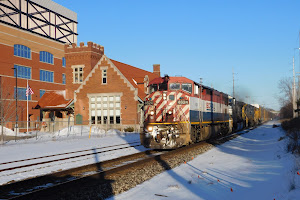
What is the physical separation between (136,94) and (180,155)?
74.8 ft

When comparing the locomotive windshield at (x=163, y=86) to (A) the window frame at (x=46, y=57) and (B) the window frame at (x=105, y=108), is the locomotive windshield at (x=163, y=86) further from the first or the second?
(A) the window frame at (x=46, y=57)

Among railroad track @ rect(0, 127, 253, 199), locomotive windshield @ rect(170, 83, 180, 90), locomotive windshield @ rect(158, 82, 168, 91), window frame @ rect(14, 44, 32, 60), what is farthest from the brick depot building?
railroad track @ rect(0, 127, 253, 199)

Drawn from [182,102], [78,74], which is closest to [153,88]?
[182,102]

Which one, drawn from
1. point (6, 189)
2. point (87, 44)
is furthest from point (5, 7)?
point (6, 189)

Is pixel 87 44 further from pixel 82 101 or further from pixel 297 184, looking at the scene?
pixel 297 184

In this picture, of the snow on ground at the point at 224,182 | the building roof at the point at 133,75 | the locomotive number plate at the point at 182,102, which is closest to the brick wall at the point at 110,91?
the building roof at the point at 133,75

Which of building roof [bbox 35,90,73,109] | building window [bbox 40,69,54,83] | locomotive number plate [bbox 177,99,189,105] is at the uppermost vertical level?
building window [bbox 40,69,54,83]

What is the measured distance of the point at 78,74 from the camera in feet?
146

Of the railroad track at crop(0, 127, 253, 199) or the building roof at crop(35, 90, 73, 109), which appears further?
the building roof at crop(35, 90, 73, 109)

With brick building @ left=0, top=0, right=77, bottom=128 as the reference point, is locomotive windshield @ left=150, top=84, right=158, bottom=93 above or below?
below

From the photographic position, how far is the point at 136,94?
125 feet

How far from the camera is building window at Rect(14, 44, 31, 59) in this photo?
5202 cm

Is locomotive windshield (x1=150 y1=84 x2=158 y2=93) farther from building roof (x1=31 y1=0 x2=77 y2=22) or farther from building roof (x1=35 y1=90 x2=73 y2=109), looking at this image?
building roof (x1=31 y1=0 x2=77 y2=22)

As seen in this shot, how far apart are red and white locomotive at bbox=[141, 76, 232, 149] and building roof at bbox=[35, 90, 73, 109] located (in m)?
27.2
